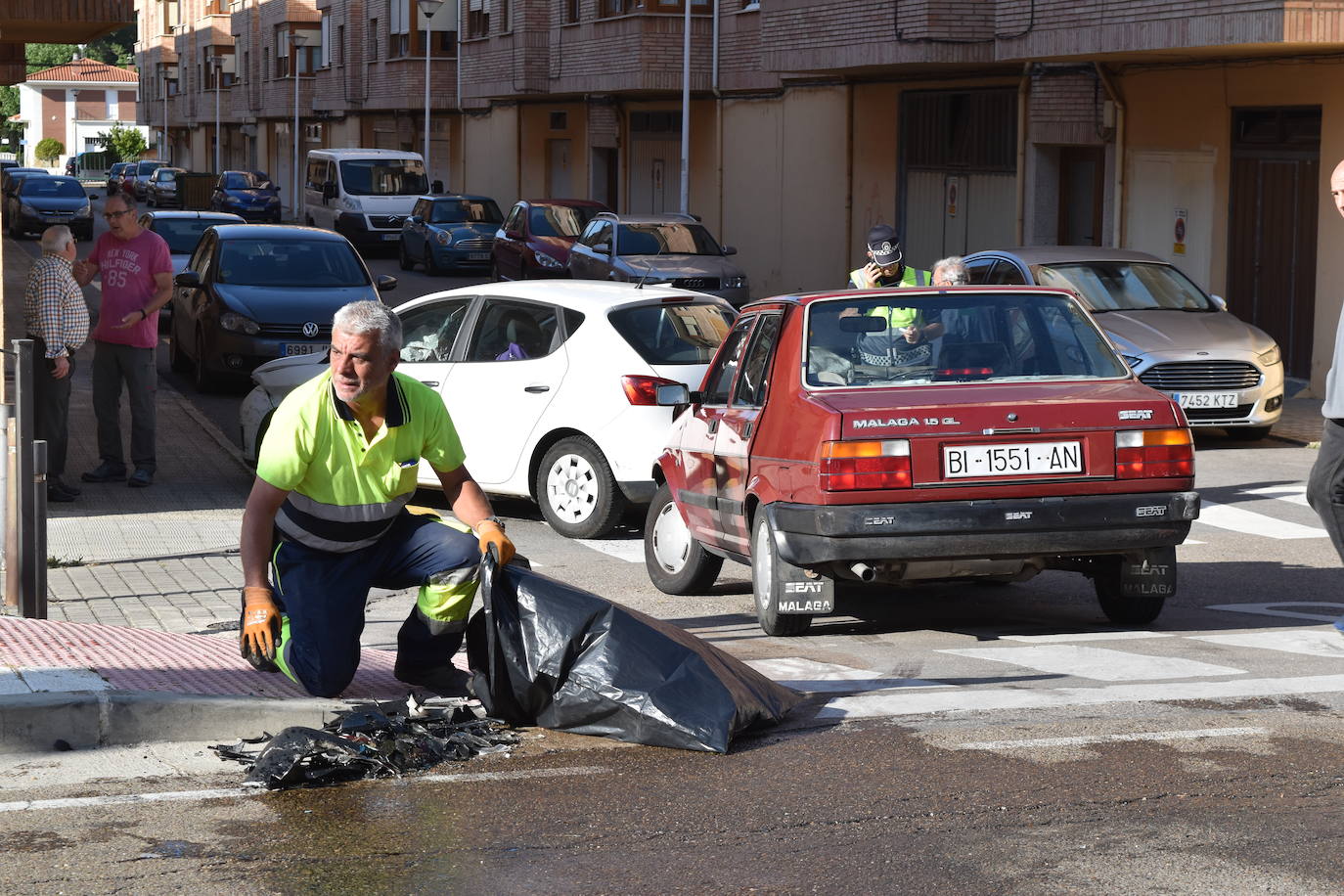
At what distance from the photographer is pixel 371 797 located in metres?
5.45

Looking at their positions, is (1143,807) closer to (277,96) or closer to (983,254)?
(983,254)

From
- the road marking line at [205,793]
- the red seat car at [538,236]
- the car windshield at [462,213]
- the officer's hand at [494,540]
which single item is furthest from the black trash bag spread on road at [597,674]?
the car windshield at [462,213]

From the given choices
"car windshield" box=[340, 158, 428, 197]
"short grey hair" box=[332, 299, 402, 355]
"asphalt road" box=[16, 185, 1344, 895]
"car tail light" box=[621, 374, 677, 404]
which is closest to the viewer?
"asphalt road" box=[16, 185, 1344, 895]

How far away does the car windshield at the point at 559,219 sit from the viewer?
109 feet

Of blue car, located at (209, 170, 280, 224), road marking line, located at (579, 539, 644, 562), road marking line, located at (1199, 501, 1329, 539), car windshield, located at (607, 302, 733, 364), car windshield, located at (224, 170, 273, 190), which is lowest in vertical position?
road marking line, located at (579, 539, 644, 562)

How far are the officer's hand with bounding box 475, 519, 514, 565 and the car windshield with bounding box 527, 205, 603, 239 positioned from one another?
27084mm

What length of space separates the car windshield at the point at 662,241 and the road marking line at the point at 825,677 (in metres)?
21.1

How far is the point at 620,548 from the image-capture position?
36.5 ft

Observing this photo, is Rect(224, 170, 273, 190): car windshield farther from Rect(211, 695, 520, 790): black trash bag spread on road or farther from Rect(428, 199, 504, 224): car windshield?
Rect(211, 695, 520, 790): black trash bag spread on road

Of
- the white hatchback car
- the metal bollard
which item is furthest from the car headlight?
the metal bollard

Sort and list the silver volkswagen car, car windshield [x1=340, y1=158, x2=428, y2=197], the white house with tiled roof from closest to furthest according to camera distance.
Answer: the silver volkswagen car
car windshield [x1=340, y1=158, x2=428, y2=197]
the white house with tiled roof

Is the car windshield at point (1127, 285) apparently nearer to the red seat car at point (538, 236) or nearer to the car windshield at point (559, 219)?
the red seat car at point (538, 236)

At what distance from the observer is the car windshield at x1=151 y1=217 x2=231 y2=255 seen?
26859 mm

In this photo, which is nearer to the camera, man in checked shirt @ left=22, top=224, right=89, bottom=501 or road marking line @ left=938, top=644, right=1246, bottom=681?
road marking line @ left=938, top=644, right=1246, bottom=681
